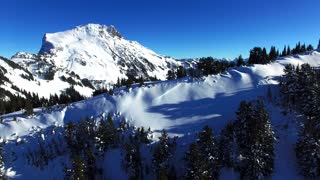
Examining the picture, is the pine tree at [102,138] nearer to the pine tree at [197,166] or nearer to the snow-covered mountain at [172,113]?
the snow-covered mountain at [172,113]

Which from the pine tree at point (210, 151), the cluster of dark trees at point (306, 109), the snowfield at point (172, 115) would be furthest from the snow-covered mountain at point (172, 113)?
the cluster of dark trees at point (306, 109)

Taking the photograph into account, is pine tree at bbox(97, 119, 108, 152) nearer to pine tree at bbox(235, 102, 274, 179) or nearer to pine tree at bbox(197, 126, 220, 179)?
pine tree at bbox(197, 126, 220, 179)

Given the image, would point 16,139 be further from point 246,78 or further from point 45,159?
point 246,78

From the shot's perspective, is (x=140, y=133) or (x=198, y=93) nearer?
(x=140, y=133)

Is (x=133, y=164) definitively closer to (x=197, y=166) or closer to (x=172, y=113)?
(x=197, y=166)

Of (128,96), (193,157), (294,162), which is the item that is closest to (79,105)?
(128,96)

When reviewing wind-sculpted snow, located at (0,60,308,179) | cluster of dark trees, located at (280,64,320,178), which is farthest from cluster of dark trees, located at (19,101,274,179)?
cluster of dark trees, located at (280,64,320,178)

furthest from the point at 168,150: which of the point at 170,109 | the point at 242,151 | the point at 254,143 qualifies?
the point at 170,109
